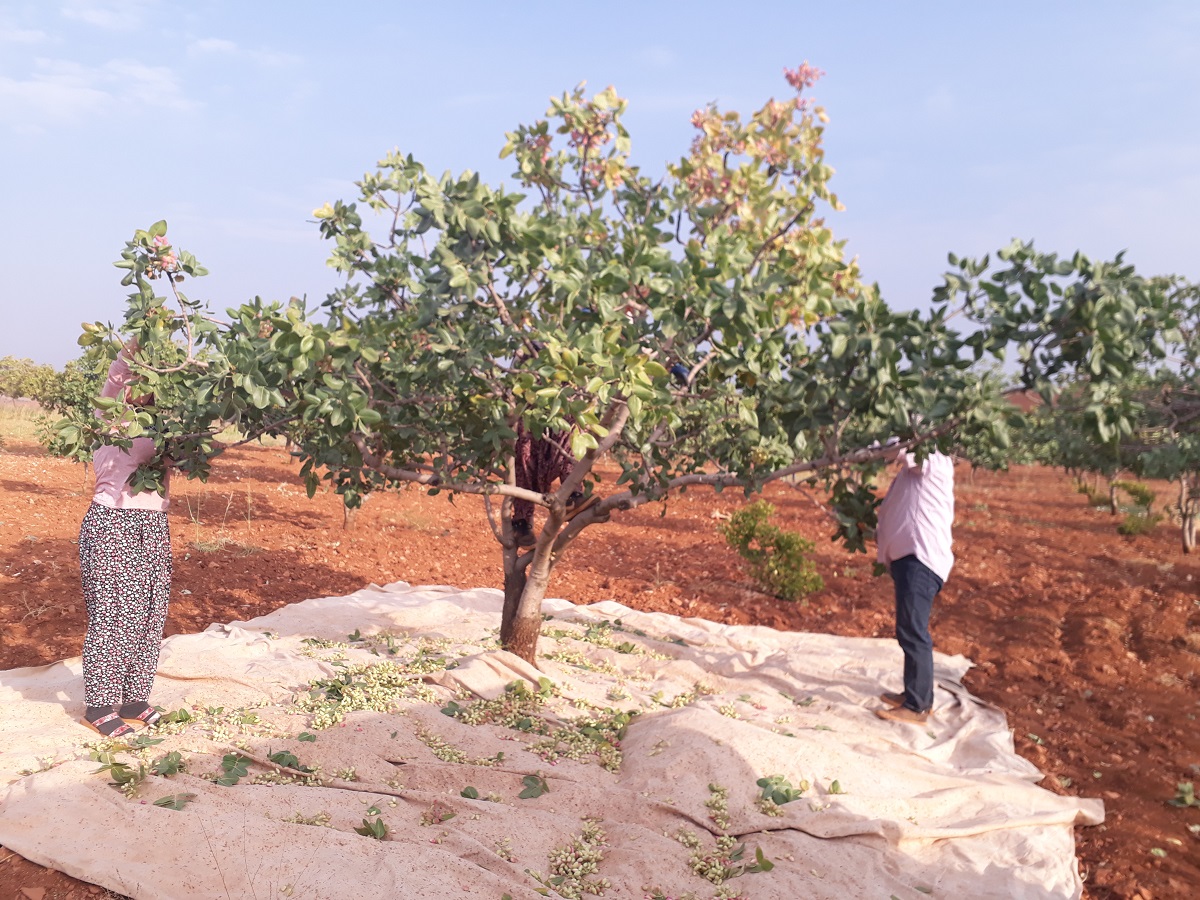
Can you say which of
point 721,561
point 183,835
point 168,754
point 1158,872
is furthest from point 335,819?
point 721,561

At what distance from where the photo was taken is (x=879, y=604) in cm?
980

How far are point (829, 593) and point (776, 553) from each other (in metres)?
1.11

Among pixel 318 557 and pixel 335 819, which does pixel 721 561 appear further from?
pixel 335 819

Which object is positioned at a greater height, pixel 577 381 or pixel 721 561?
pixel 577 381

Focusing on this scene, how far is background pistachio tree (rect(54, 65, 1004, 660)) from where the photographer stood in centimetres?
368

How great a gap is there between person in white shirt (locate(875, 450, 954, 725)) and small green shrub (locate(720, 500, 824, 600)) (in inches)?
124

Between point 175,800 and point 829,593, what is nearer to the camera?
point 175,800

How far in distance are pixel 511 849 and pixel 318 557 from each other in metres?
7.08

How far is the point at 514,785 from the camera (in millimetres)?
4457

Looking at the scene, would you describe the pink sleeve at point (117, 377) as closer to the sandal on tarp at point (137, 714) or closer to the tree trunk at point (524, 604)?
the sandal on tarp at point (137, 714)

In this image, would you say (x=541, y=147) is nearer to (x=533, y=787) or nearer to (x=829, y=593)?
(x=533, y=787)

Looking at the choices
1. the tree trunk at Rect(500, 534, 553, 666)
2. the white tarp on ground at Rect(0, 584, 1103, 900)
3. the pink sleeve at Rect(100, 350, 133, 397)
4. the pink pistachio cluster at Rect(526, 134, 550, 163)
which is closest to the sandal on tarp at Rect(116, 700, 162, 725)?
the white tarp on ground at Rect(0, 584, 1103, 900)

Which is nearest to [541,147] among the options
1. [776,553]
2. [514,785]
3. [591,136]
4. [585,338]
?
[591,136]

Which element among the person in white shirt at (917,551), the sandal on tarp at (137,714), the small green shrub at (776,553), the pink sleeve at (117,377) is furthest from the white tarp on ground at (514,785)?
the small green shrub at (776,553)
